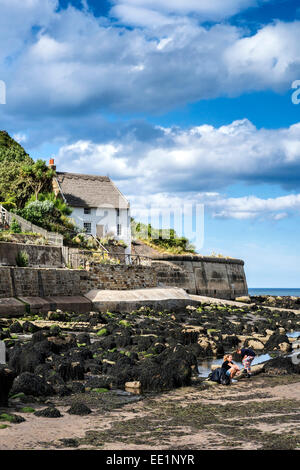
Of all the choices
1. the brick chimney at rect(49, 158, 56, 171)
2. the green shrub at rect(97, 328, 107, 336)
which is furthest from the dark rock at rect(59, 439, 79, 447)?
the brick chimney at rect(49, 158, 56, 171)

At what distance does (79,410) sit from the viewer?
9.50 m

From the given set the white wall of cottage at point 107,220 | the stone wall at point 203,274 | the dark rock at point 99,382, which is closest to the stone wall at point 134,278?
the stone wall at point 203,274

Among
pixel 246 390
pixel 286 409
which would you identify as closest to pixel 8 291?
pixel 246 390

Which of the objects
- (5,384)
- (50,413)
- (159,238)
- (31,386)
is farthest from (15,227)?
(50,413)

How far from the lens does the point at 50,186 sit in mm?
44812

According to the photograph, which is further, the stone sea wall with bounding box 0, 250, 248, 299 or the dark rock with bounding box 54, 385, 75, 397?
the stone sea wall with bounding box 0, 250, 248, 299

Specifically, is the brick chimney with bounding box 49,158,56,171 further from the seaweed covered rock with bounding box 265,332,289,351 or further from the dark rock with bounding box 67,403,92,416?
the dark rock with bounding box 67,403,92,416

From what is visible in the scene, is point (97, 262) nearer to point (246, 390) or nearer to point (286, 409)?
point (246, 390)

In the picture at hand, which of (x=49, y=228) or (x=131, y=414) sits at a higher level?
(x=49, y=228)

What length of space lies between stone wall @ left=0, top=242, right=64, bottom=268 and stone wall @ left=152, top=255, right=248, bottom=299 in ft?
28.8

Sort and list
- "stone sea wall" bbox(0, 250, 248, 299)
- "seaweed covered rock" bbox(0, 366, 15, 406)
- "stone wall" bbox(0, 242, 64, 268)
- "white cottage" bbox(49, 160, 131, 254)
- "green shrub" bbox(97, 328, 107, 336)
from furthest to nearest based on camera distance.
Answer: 1. "white cottage" bbox(49, 160, 131, 254)
2. "stone wall" bbox(0, 242, 64, 268)
3. "stone sea wall" bbox(0, 250, 248, 299)
4. "green shrub" bbox(97, 328, 107, 336)
5. "seaweed covered rock" bbox(0, 366, 15, 406)

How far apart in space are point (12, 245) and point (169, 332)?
10885 millimetres

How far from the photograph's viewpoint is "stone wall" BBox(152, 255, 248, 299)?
3978 centimetres

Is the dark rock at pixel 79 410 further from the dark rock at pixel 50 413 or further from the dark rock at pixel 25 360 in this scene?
the dark rock at pixel 25 360
